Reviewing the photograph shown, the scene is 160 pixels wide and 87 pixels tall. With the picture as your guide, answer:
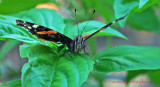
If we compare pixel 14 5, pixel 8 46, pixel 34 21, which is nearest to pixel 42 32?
pixel 34 21

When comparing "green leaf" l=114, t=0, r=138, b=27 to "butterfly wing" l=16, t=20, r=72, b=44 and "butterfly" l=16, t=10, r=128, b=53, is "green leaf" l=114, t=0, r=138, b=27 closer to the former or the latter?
"butterfly" l=16, t=10, r=128, b=53

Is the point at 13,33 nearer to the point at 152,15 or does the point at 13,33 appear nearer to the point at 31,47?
the point at 31,47

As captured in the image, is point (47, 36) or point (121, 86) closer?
point (47, 36)

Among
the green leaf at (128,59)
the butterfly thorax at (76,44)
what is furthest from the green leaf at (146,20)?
the butterfly thorax at (76,44)

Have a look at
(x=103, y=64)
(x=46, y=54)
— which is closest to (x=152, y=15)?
(x=103, y=64)

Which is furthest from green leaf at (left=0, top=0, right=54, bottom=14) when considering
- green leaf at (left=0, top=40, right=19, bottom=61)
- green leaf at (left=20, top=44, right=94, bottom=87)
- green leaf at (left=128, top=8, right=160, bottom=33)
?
Result: green leaf at (left=20, top=44, right=94, bottom=87)

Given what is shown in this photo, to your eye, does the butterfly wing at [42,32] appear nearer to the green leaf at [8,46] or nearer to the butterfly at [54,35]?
the butterfly at [54,35]
